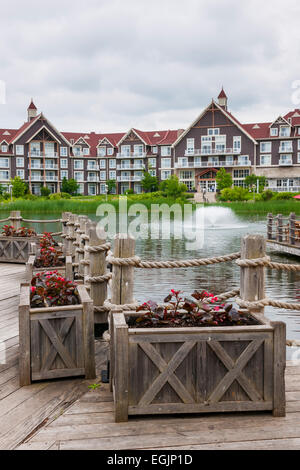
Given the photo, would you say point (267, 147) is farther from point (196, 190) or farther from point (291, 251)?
point (291, 251)

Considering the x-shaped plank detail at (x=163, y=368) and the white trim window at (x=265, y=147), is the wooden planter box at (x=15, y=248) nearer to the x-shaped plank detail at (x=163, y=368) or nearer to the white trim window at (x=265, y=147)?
the x-shaped plank detail at (x=163, y=368)

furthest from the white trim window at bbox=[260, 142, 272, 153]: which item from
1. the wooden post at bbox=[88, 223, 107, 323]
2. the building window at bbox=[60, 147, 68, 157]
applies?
the wooden post at bbox=[88, 223, 107, 323]

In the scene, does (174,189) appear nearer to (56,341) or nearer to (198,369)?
(56,341)

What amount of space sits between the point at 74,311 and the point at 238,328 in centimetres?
147

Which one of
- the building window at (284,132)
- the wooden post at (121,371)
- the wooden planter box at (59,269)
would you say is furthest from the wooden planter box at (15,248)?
the building window at (284,132)

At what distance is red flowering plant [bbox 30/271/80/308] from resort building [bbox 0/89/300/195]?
6588 centimetres

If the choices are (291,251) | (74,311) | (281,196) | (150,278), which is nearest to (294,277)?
(291,251)

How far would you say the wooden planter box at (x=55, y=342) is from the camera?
400 cm

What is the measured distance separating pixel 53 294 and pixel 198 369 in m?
1.69

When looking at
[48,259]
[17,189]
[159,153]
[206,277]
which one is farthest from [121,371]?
[159,153]

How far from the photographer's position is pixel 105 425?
3.37 meters

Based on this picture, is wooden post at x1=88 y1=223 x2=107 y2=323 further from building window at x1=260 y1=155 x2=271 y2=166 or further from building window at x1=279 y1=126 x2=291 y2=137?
building window at x1=279 y1=126 x2=291 y2=137

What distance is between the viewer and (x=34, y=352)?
4.04 meters

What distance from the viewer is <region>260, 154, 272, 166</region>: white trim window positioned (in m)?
69.1
